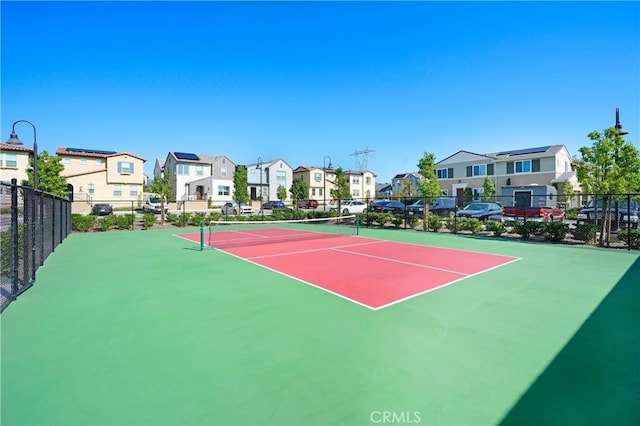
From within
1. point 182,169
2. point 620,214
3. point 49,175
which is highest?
point 182,169

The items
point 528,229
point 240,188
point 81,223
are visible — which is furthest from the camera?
point 240,188

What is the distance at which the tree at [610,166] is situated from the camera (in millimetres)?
12094

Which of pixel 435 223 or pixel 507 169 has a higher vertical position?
pixel 507 169

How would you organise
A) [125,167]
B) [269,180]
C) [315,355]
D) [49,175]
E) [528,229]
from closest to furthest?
[315,355]
[528,229]
[49,175]
[125,167]
[269,180]

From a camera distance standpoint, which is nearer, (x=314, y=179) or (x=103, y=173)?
(x=103, y=173)

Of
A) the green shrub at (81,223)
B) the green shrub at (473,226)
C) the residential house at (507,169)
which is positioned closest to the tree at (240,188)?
the green shrub at (81,223)

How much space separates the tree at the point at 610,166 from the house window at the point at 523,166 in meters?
24.9

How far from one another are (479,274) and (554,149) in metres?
34.5

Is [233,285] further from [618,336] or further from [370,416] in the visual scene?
[618,336]

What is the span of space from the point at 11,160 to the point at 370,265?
134ft

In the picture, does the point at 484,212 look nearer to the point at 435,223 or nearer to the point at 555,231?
the point at 435,223

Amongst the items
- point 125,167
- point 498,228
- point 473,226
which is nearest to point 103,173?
point 125,167

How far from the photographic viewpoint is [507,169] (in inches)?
1436

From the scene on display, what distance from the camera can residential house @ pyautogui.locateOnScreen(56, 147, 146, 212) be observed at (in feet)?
127
